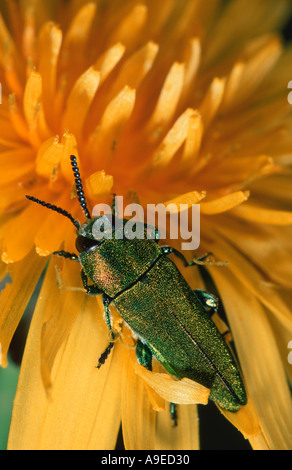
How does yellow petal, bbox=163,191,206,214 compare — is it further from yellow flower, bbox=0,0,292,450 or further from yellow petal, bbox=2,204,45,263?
yellow petal, bbox=2,204,45,263

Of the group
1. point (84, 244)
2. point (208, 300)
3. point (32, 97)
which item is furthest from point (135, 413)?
point (32, 97)

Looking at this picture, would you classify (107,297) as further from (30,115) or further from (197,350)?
(30,115)

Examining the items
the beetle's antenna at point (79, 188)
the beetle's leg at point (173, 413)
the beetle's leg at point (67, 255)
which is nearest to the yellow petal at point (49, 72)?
the beetle's antenna at point (79, 188)

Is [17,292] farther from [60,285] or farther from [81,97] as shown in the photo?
[81,97]

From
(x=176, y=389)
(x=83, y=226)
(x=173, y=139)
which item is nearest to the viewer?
(x=176, y=389)

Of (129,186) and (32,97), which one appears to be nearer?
(32,97)

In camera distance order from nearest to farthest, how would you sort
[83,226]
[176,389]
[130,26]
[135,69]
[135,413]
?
[176,389], [135,413], [83,226], [135,69], [130,26]

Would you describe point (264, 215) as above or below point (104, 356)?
above

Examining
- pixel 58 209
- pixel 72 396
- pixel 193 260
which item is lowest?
pixel 72 396

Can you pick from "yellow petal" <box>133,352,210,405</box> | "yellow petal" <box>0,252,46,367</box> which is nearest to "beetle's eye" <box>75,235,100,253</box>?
"yellow petal" <box>0,252,46,367</box>
